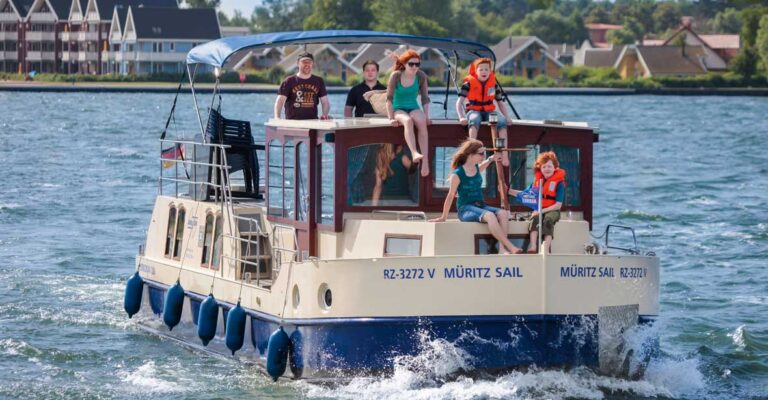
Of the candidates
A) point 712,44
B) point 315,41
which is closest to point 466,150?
point 315,41

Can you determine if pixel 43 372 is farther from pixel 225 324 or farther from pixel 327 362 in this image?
pixel 327 362

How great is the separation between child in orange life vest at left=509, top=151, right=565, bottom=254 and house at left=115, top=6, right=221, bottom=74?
456 ft

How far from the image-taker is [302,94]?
70.2 ft

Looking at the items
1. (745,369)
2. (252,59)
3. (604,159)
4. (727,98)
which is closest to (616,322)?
(745,369)

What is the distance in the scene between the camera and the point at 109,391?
65.3ft

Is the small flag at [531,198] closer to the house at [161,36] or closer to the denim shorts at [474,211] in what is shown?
the denim shorts at [474,211]

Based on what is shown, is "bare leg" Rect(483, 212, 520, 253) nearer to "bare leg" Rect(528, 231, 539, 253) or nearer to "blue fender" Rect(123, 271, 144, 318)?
"bare leg" Rect(528, 231, 539, 253)

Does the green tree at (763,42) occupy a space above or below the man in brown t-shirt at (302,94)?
above

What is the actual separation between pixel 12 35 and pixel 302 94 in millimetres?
148571

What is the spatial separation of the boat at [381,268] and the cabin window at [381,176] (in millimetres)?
19

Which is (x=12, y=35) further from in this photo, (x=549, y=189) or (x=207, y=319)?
(x=549, y=189)

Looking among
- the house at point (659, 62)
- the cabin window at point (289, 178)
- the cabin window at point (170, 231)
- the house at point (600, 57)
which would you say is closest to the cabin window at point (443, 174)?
the cabin window at point (289, 178)

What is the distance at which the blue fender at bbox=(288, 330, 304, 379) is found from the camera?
61.8ft

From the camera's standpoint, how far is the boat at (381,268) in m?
17.6
